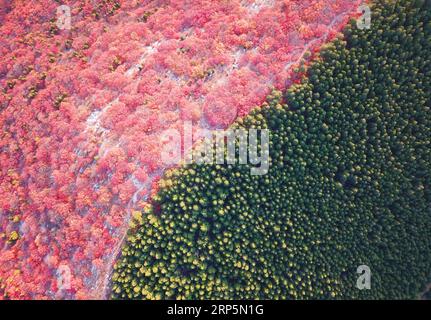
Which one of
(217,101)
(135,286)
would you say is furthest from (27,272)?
(217,101)

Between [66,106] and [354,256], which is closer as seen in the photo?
[354,256]

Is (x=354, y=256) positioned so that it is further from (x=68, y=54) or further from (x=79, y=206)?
(x=68, y=54)

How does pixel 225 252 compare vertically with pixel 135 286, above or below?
above

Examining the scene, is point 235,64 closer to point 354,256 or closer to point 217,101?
point 217,101
